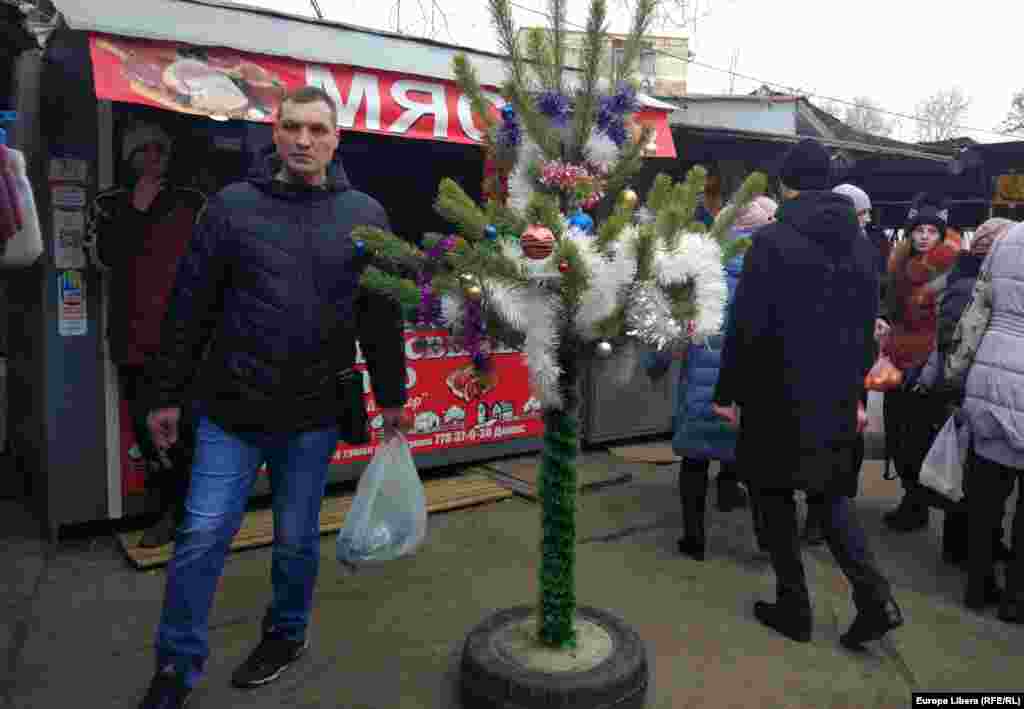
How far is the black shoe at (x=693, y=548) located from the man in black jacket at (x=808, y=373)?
0.82 meters

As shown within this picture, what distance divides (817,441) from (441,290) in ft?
5.29

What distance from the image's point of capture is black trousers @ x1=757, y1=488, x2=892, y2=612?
3129 millimetres

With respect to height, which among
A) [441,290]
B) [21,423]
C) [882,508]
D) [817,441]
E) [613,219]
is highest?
[613,219]

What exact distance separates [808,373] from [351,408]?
1.67 metres

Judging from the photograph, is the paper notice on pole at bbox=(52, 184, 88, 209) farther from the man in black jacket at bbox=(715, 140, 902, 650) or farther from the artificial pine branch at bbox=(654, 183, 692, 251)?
the man in black jacket at bbox=(715, 140, 902, 650)

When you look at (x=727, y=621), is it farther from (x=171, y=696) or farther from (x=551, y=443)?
(x=171, y=696)

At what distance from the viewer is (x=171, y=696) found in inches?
98.1

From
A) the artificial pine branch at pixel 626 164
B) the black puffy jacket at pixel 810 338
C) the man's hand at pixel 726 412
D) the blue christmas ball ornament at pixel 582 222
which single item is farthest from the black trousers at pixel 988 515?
the blue christmas ball ornament at pixel 582 222

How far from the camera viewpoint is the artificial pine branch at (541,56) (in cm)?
244

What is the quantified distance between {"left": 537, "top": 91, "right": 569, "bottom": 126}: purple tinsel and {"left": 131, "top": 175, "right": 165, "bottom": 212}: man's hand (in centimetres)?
233

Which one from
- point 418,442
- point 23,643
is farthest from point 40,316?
point 418,442

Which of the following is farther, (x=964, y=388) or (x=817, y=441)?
(x=964, y=388)

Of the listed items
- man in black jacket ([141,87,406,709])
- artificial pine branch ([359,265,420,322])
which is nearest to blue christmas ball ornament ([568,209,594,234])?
artificial pine branch ([359,265,420,322])

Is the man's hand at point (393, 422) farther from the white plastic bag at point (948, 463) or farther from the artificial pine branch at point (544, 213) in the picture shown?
the white plastic bag at point (948, 463)
